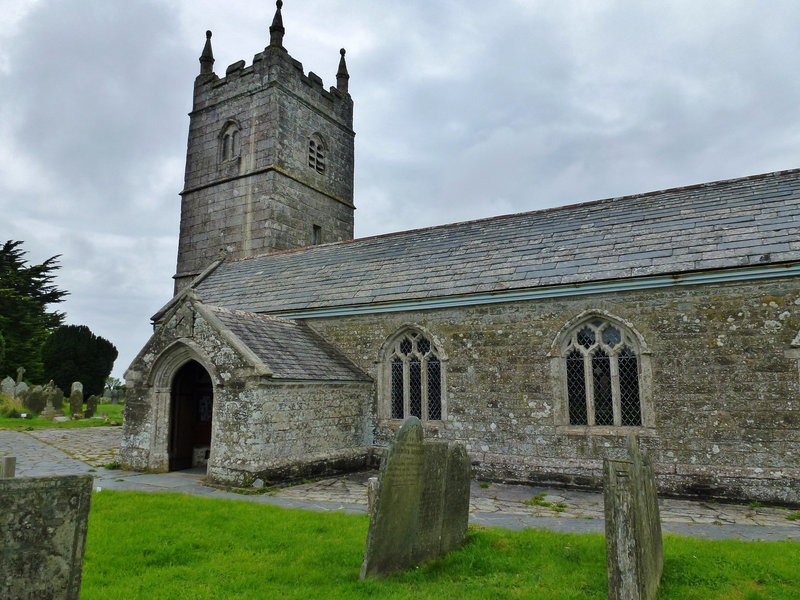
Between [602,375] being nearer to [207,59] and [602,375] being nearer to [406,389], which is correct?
[406,389]

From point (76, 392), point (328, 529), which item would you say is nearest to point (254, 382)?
point (328, 529)

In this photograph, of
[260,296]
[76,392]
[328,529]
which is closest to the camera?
[328,529]

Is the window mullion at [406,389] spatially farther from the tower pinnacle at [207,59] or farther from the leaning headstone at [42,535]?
the tower pinnacle at [207,59]

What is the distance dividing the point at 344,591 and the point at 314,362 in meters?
7.26

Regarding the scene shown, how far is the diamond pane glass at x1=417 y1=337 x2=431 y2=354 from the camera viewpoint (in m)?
12.3

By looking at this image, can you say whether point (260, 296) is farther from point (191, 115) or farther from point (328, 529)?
point (191, 115)

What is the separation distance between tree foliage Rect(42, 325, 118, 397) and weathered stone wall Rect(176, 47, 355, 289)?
1209 centimetres

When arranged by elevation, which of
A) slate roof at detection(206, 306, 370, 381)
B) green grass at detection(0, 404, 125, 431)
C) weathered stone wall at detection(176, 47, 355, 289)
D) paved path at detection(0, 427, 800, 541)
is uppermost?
weathered stone wall at detection(176, 47, 355, 289)

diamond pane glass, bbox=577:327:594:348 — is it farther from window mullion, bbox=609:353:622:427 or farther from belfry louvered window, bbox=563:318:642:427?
window mullion, bbox=609:353:622:427

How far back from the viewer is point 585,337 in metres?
10.7

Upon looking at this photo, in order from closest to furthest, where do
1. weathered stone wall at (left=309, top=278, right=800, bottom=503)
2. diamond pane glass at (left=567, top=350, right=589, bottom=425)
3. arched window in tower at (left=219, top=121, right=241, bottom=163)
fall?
weathered stone wall at (left=309, top=278, right=800, bottom=503) < diamond pane glass at (left=567, top=350, right=589, bottom=425) < arched window in tower at (left=219, top=121, right=241, bottom=163)

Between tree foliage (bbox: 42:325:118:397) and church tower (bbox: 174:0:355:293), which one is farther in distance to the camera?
tree foliage (bbox: 42:325:118:397)

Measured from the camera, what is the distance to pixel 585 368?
10445 millimetres

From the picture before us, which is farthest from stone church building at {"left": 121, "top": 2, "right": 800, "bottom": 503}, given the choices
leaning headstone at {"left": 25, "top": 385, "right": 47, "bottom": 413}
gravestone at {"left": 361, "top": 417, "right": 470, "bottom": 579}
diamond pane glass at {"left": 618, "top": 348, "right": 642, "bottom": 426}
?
leaning headstone at {"left": 25, "top": 385, "right": 47, "bottom": 413}
